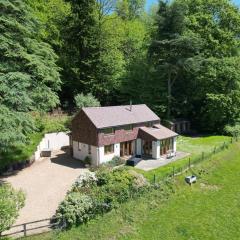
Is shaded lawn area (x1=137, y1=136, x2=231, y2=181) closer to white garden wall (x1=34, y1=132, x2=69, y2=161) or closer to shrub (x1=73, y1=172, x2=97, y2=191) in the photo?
shrub (x1=73, y1=172, x2=97, y2=191)

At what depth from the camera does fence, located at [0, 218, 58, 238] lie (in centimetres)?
1980

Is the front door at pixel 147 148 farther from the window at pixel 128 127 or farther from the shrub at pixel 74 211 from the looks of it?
the shrub at pixel 74 211

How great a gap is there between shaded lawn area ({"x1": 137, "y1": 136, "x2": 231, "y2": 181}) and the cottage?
257 centimetres

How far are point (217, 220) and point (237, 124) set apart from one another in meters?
27.3

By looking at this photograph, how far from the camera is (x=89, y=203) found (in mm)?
22859

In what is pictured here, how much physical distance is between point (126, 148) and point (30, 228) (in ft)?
54.1

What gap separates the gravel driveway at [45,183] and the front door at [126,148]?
4.60 meters

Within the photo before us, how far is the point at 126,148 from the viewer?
35.6 meters

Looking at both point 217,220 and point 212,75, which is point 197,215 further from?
point 212,75

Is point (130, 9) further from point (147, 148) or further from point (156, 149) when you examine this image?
point (156, 149)

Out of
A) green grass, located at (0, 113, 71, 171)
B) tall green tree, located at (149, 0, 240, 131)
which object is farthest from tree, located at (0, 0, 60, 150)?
tall green tree, located at (149, 0, 240, 131)

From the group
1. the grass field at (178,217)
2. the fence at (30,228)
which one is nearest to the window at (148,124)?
the grass field at (178,217)

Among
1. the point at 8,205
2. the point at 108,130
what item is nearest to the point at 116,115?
the point at 108,130

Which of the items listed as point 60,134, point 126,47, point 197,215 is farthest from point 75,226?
point 126,47
